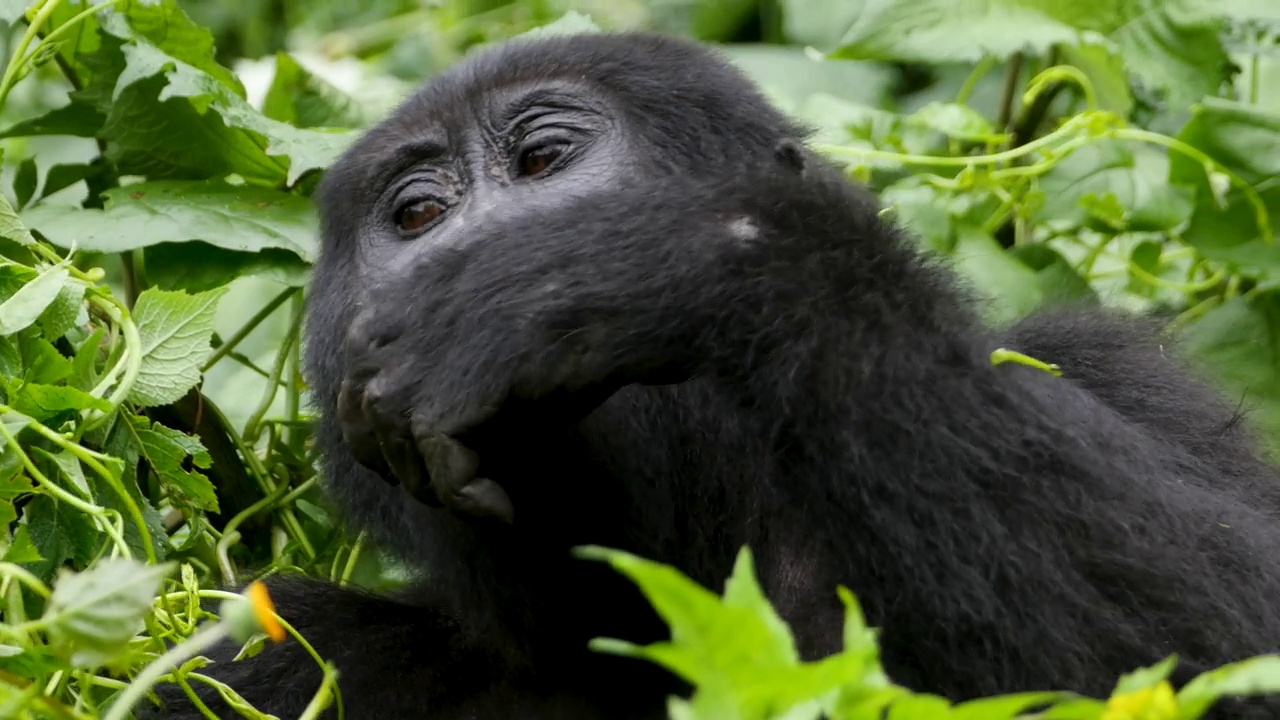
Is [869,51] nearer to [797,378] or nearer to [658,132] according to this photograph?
[658,132]

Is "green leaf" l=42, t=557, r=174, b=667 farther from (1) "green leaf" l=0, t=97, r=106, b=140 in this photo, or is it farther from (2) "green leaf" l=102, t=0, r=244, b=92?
(1) "green leaf" l=0, t=97, r=106, b=140

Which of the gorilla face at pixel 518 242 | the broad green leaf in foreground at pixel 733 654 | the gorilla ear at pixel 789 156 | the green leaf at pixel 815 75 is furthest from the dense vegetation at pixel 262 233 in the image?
the green leaf at pixel 815 75

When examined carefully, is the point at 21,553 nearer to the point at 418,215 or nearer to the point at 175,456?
the point at 175,456

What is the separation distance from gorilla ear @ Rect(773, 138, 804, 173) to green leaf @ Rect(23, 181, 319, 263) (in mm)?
967

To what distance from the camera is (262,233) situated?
3047 mm

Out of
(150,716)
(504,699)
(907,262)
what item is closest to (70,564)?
(150,716)

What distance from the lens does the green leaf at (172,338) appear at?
245 cm

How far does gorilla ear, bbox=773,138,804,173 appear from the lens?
2.63m

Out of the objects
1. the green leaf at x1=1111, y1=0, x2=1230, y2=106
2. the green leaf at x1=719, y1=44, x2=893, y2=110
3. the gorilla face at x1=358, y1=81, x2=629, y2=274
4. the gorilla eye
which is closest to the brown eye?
the gorilla face at x1=358, y1=81, x2=629, y2=274

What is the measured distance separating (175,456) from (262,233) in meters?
0.73

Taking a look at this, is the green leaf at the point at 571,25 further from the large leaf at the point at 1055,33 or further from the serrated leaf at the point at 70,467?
the serrated leaf at the point at 70,467

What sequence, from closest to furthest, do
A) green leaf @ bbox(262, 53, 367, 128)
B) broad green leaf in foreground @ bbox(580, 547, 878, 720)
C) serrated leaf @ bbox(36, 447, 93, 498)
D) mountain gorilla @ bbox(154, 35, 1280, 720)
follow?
broad green leaf in foreground @ bbox(580, 547, 878, 720) → mountain gorilla @ bbox(154, 35, 1280, 720) → serrated leaf @ bbox(36, 447, 93, 498) → green leaf @ bbox(262, 53, 367, 128)

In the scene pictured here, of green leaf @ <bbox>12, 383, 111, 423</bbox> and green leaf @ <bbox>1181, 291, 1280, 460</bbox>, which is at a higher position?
green leaf @ <bbox>12, 383, 111, 423</bbox>

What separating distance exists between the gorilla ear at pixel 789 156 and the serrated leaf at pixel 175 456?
42.5 inches
